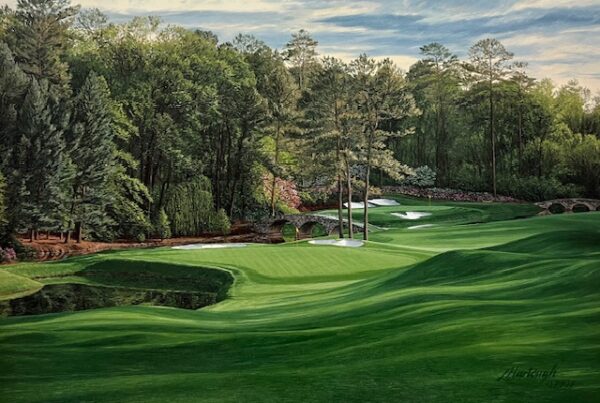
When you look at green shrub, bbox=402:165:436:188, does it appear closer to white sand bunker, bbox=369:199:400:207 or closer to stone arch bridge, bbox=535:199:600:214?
white sand bunker, bbox=369:199:400:207

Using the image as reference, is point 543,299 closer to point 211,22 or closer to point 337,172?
point 211,22

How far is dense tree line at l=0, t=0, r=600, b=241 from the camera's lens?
306 inches

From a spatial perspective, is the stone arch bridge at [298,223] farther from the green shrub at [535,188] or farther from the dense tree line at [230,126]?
the green shrub at [535,188]

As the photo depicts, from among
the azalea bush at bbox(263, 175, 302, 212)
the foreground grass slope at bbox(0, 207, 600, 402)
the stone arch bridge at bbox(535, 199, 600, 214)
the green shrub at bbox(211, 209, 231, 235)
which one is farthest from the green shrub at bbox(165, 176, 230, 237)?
the stone arch bridge at bbox(535, 199, 600, 214)

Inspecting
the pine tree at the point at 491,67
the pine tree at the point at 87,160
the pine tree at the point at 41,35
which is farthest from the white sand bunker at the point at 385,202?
the pine tree at the point at 41,35

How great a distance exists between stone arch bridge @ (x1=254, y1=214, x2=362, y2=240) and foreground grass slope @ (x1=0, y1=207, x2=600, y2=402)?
11.8 m

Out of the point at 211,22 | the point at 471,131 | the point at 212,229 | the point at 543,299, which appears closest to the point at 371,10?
the point at 211,22

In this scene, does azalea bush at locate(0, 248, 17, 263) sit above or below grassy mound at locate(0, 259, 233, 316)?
above

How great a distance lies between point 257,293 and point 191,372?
710 cm

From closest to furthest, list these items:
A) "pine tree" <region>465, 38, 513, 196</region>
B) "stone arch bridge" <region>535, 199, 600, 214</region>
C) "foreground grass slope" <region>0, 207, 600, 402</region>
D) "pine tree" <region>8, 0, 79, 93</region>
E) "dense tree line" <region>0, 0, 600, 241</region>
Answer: "foreground grass slope" <region>0, 207, 600, 402</region> < "dense tree line" <region>0, 0, 600, 241</region> < "pine tree" <region>465, 38, 513, 196</region> < "pine tree" <region>8, 0, 79, 93</region> < "stone arch bridge" <region>535, 199, 600, 214</region>

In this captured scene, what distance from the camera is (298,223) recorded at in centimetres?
2159

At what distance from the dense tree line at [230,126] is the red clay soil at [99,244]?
12.2 inches

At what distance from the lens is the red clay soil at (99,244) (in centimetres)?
1055

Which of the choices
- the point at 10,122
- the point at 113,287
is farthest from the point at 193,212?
the point at 10,122
